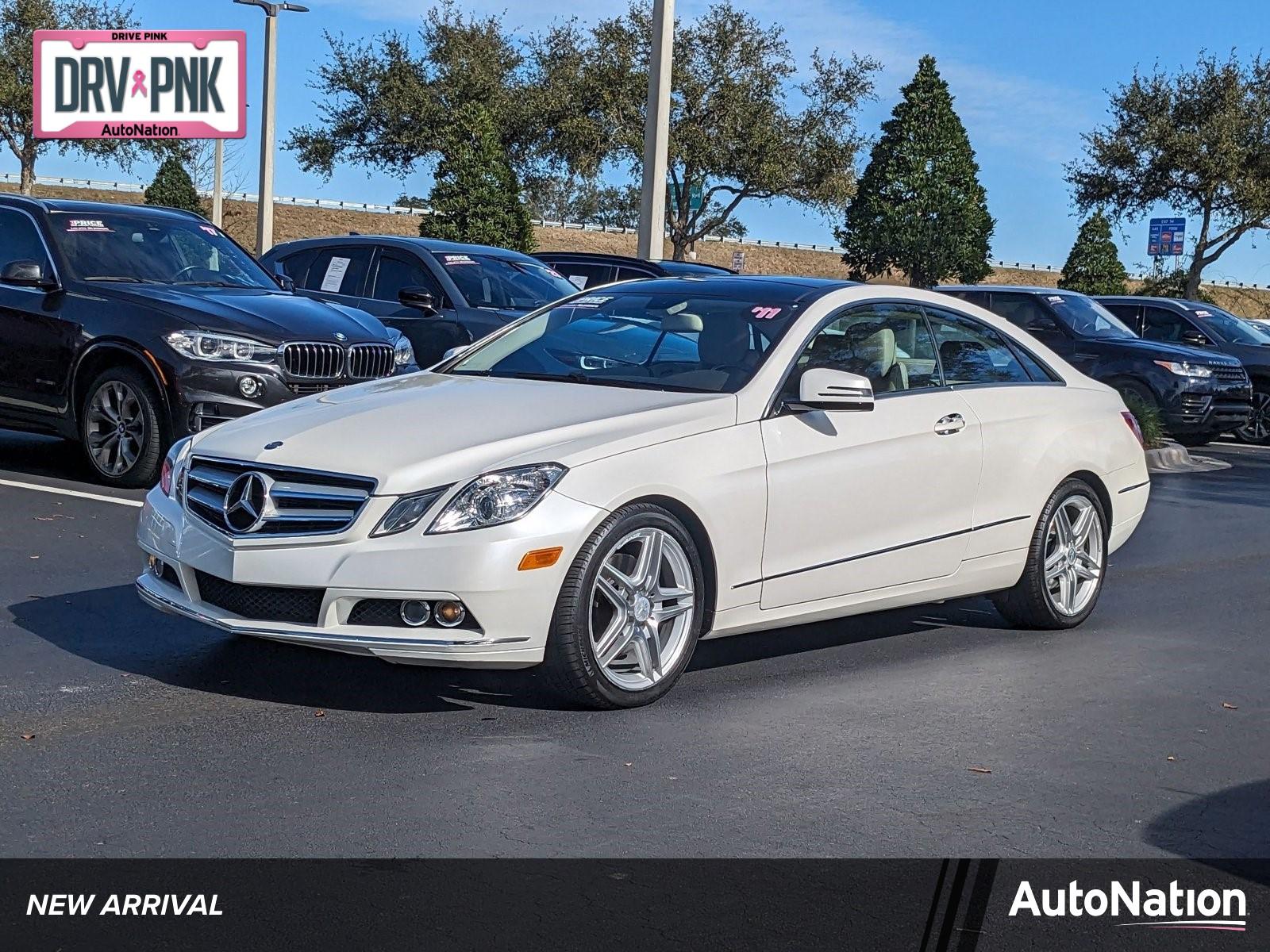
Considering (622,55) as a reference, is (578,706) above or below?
below

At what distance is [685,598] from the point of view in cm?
607

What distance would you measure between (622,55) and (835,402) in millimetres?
44556

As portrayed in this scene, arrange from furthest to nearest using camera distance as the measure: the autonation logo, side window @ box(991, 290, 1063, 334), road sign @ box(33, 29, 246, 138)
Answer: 1. road sign @ box(33, 29, 246, 138)
2. side window @ box(991, 290, 1063, 334)
3. the autonation logo

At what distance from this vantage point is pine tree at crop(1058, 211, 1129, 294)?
152 feet

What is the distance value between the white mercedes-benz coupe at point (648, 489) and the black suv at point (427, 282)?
22.3ft

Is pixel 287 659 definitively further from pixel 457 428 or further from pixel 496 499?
pixel 496 499

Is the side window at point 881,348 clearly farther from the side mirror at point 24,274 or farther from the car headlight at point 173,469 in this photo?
the side mirror at point 24,274

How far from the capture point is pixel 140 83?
39.1 metres

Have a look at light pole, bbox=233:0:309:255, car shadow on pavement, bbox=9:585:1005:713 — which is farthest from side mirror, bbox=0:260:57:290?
light pole, bbox=233:0:309:255

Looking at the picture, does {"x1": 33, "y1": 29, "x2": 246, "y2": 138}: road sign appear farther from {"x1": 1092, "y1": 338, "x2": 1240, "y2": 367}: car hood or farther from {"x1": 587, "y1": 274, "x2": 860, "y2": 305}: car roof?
{"x1": 587, "y1": 274, "x2": 860, "y2": 305}: car roof

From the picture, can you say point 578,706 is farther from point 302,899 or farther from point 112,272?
point 112,272

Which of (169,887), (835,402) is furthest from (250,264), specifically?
(169,887)

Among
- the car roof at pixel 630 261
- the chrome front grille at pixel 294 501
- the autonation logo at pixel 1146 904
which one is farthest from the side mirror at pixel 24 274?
the autonation logo at pixel 1146 904

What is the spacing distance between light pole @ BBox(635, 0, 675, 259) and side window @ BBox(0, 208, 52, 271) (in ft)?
29.6
